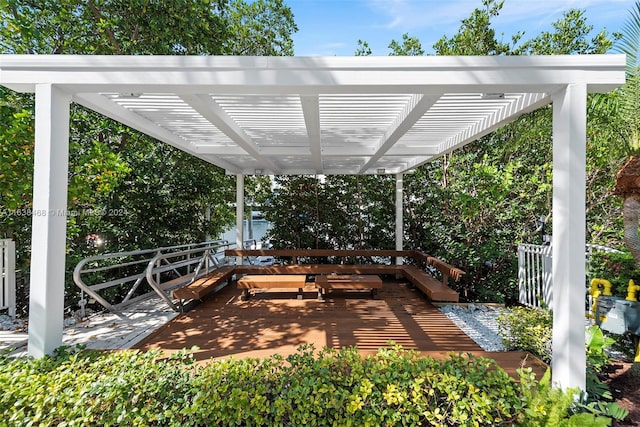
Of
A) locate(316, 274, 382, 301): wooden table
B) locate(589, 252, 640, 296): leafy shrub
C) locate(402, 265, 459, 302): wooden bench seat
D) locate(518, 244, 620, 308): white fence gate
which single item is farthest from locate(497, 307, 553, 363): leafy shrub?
locate(316, 274, 382, 301): wooden table

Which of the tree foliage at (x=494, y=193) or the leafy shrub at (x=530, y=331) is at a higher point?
the tree foliage at (x=494, y=193)

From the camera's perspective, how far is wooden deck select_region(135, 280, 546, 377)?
11.8 ft

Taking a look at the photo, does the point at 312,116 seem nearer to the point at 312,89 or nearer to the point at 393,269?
the point at 312,89

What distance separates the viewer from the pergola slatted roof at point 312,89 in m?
2.66

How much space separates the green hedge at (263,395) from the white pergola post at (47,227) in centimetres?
26

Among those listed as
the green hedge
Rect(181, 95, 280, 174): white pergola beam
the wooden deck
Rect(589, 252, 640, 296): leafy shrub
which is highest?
Rect(181, 95, 280, 174): white pergola beam

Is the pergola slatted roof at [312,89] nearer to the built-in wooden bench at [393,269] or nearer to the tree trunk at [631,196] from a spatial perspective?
the tree trunk at [631,196]

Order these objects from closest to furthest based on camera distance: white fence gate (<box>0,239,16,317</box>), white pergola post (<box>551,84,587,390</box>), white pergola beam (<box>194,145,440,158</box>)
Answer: white pergola post (<box>551,84,587,390</box>) → white fence gate (<box>0,239,16,317</box>) → white pergola beam (<box>194,145,440,158</box>)

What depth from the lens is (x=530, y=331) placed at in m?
3.34

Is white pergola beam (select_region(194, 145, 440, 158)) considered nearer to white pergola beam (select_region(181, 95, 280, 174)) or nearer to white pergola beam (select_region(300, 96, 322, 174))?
white pergola beam (select_region(181, 95, 280, 174))

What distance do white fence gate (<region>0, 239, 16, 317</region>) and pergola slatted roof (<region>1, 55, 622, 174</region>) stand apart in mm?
2787

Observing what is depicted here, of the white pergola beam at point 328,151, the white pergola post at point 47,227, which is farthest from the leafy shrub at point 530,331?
the white pergola post at point 47,227

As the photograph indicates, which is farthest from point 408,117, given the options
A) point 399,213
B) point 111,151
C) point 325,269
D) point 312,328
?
point 111,151

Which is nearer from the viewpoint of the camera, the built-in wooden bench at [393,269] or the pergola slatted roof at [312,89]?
the pergola slatted roof at [312,89]
